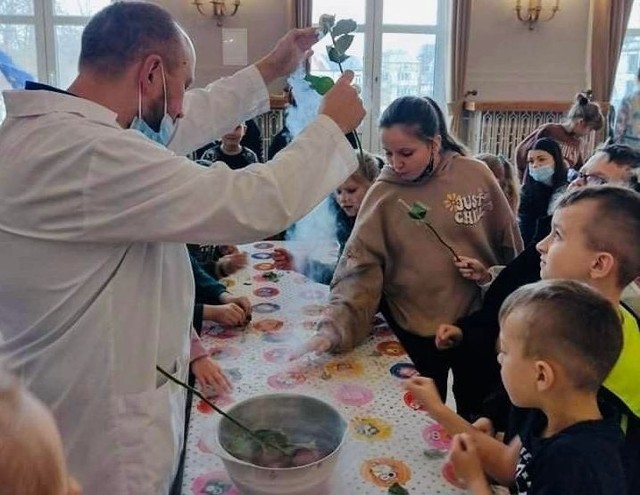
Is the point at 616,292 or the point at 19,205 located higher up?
the point at 19,205

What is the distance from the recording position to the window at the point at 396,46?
600cm

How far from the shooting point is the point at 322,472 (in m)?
A: 0.92

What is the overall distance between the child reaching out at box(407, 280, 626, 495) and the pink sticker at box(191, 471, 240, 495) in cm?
34

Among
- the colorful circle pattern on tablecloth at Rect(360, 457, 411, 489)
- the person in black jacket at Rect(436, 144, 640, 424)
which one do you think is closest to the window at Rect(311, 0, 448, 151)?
the person in black jacket at Rect(436, 144, 640, 424)

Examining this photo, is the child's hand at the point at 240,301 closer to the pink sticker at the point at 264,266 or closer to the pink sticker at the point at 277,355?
the pink sticker at the point at 277,355

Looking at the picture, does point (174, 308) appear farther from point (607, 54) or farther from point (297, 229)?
point (607, 54)

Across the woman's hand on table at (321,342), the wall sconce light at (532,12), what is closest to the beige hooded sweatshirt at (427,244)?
the woman's hand on table at (321,342)

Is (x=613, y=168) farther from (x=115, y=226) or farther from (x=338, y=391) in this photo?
(x=115, y=226)

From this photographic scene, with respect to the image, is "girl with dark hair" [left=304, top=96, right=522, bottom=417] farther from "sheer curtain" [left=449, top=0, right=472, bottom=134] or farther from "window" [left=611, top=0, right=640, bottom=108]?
"window" [left=611, top=0, right=640, bottom=108]

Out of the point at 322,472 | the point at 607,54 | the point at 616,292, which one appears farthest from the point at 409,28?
the point at 322,472

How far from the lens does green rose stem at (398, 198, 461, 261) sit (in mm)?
1667

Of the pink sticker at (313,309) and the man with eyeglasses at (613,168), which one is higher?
the man with eyeglasses at (613,168)

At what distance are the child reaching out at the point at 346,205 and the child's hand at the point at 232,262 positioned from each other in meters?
0.11

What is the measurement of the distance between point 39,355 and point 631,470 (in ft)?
3.14
